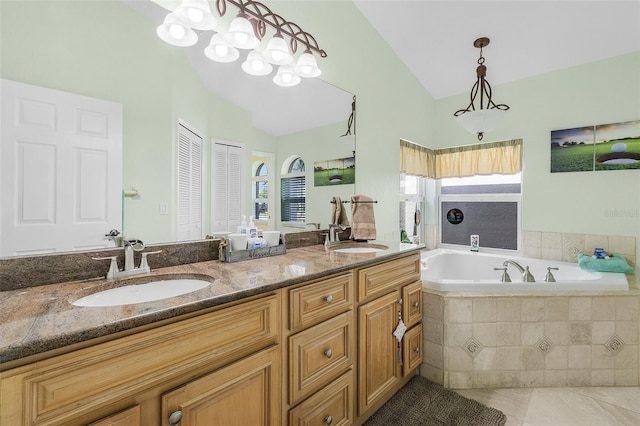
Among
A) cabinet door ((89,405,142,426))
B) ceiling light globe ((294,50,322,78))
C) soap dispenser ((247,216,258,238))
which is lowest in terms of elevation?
cabinet door ((89,405,142,426))

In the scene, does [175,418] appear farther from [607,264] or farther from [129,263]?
[607,264]

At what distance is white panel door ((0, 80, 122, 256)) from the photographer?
0.99 metres

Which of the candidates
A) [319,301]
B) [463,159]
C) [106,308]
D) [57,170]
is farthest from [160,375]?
[463,159]

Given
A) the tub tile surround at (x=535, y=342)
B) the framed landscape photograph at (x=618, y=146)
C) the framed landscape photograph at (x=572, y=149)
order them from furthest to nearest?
the framed landscape photograph at (x=572, y=149) → the framed landscape photograph at (x=618, y=146) → the tub tile surround at (x=535, y=342)

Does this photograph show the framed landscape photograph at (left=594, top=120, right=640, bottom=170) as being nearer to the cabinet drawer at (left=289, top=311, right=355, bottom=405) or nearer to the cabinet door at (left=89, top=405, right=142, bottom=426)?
the cabinet drawer at (left=289, top=311, right=355, bottom=405)

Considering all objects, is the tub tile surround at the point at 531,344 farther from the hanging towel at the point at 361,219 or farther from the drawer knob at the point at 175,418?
the drawer knob at the point at 175,418

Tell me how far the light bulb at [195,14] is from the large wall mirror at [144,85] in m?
0.12

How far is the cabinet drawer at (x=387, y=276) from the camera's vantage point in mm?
1554

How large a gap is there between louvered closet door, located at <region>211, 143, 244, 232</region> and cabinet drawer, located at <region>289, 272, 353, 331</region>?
0.61 meters

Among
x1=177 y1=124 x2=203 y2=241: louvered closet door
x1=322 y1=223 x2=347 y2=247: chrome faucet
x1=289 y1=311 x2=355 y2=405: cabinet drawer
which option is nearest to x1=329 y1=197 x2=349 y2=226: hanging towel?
x1=322 y1=223 x2=347 y2=247: chrome faucet

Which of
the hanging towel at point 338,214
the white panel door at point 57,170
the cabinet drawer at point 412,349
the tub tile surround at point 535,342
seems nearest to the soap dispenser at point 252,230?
the white panel door at point 57,170

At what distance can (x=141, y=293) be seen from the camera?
112 centimetres

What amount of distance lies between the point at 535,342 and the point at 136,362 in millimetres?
2333

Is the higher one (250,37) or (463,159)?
(250,37)
